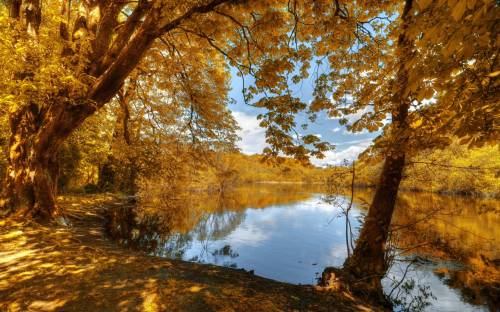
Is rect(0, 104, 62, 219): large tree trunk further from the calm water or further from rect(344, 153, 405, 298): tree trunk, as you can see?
rect(344, 153, 405, 298): tree trunk

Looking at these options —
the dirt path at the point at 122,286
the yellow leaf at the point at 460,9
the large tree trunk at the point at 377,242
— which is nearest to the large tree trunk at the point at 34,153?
→ the dirt path at the point at 122,286

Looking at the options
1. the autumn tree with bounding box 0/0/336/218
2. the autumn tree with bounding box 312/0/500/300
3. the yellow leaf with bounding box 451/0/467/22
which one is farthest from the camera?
the autumn tree with bounding box 0/0/336/218

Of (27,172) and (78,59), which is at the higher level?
(78,59)

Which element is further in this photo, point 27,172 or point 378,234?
point 27,172

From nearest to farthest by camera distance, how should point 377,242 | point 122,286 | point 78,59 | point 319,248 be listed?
point 122,286 → point 377,242 → point 78,59 → point 319,248

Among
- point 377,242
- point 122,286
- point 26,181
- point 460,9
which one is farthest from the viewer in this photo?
point 26,181

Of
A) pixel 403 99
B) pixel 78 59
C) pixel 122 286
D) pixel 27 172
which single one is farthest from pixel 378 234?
pixel 27 172

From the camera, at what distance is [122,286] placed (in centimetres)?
416

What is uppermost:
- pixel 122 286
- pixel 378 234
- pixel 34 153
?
pixel 34 153

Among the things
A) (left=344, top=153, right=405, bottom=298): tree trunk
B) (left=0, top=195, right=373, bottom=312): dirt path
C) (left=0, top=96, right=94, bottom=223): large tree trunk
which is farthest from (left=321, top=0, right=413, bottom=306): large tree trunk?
(left=0, top=96, right=94, bottom=223): large tree trunk

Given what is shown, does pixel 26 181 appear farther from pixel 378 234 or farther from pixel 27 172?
pixel 378 234

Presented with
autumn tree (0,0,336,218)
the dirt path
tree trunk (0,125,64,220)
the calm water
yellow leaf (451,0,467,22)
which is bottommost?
the calm water

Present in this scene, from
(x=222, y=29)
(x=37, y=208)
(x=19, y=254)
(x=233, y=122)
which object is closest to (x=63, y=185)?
(x=37, y=208)

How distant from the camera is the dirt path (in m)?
3.65
